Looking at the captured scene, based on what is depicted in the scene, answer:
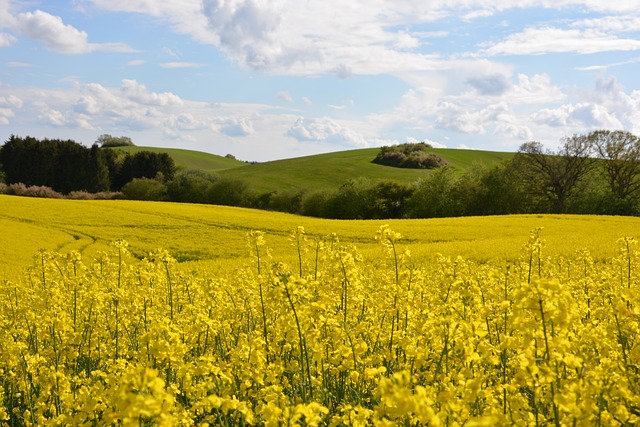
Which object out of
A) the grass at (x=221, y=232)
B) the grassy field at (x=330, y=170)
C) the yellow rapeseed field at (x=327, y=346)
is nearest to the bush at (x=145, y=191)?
the grassy field at (x=330, y=170)

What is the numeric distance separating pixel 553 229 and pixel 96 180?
185ft

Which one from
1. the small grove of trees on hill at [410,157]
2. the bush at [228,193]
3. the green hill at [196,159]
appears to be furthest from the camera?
the green hill at [196,159]

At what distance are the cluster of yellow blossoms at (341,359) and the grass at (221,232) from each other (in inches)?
474

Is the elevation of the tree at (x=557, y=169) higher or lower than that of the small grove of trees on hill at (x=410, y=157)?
lower

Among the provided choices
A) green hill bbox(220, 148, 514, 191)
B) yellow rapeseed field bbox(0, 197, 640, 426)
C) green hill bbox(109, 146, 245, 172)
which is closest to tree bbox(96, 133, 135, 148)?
green hill bbox(109, 146, 245, 172)

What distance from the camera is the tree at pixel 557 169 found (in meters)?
51.0

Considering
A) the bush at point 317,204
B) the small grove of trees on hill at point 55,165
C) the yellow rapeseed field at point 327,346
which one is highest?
Result: the small grove of trees on hill at point 55,165

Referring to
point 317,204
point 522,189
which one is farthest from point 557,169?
point 317,204

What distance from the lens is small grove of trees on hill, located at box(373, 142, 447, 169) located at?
86.2 meters

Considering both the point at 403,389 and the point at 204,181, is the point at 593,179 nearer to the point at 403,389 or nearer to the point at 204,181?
the point at 204,181

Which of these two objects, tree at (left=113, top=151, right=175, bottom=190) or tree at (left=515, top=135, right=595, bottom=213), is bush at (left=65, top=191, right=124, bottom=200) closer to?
tree at (left=113, top=151, right=175, bottom=190)

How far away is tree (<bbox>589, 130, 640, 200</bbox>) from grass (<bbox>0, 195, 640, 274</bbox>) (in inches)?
750

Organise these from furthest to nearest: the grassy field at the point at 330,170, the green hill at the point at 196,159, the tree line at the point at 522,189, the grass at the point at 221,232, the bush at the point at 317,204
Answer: the green hill at the point at 196,159
the grassy field at the point at 330,170
the bush at the point at 317,204
the tree line at the point at 522,189
the grass at the point at 221,232

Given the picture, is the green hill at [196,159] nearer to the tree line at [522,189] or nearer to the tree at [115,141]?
the tree at [115,141]
